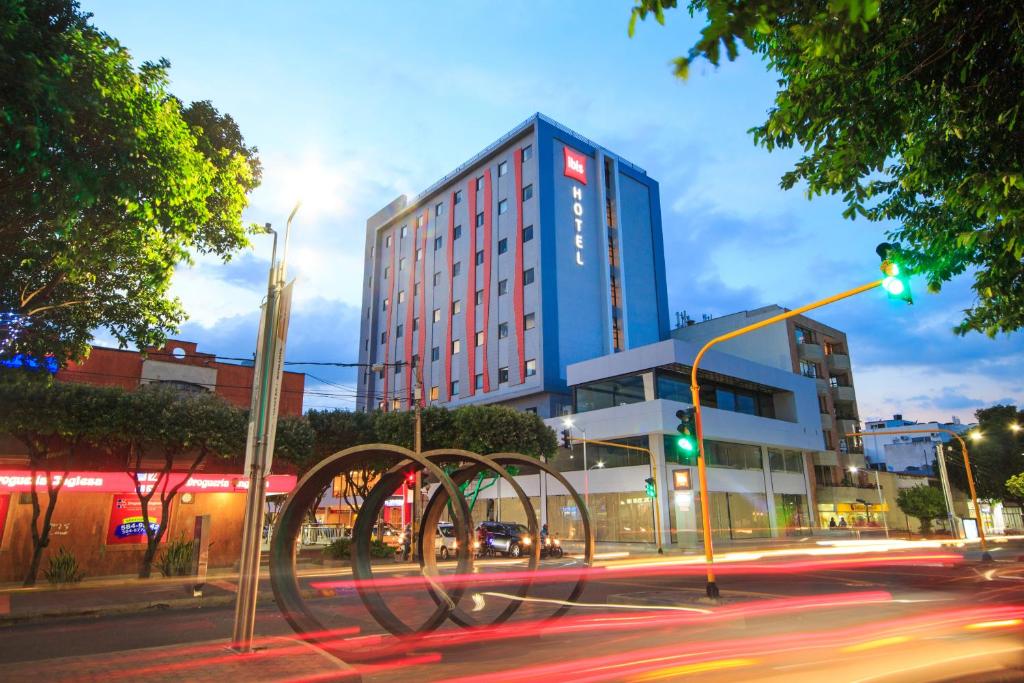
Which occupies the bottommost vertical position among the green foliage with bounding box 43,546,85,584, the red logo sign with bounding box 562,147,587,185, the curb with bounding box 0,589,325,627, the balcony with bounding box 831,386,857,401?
the curb with bounding box 0,589,325,627

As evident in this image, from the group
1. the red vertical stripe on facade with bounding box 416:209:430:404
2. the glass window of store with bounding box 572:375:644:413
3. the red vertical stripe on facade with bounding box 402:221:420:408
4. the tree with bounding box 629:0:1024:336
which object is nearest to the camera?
the tree with bounding box 629:0:1024:336

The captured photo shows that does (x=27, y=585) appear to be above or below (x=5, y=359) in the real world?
below

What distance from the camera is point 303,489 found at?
29.0 feet

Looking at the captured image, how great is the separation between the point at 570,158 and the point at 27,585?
4742 centimetres

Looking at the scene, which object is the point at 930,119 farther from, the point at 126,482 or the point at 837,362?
the point at 837,362

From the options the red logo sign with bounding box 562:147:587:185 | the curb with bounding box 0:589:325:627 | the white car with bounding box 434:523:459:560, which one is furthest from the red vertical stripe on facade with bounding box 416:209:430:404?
the curb with bounding box 0:589:325:627

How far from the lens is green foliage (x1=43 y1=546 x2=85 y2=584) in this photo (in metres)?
20.2

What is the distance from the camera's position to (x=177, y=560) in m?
22.3

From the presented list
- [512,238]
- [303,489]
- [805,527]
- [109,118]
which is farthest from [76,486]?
[805,527]

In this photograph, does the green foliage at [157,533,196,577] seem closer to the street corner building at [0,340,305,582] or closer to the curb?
the street corner building at [0,340,305,582]

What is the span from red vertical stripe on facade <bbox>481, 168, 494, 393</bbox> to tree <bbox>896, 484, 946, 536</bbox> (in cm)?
3499

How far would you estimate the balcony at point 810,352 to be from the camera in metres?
57.9

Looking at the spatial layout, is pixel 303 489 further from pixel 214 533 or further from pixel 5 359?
pixel 214 533

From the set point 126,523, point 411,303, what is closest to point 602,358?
point 411,303
